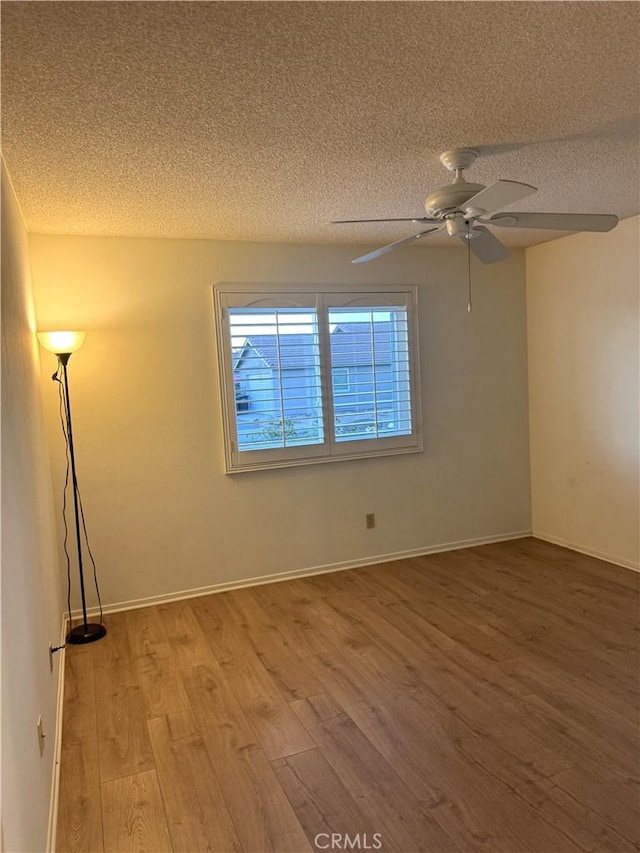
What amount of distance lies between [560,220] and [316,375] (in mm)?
2171

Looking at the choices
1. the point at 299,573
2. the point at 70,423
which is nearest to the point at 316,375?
the point at 299,573

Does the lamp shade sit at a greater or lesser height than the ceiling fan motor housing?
lesser

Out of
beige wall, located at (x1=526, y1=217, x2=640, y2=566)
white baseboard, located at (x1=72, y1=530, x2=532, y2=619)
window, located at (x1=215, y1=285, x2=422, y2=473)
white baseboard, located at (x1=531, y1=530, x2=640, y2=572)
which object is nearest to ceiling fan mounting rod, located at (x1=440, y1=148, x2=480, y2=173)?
window, located at (x1=215, y1=285, x2=422, y2=473)

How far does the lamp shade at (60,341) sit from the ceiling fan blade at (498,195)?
88.7 inches

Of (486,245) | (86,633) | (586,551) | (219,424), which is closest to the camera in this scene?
(486,245)

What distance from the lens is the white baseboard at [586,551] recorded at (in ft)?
13.6

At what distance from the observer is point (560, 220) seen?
2338mm

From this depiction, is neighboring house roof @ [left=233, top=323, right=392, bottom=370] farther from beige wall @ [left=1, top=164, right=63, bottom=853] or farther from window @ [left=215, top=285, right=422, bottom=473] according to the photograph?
beige wall @ [left=1, top=164, right=63, bottom=853]

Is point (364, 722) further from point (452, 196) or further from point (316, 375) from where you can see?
point (316, 375)

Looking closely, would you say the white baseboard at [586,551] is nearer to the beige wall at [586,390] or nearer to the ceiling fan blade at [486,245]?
the beige wall at [586,390]

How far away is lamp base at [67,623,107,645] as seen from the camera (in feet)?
11.2

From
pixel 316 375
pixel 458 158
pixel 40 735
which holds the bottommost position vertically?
pixel 40 735

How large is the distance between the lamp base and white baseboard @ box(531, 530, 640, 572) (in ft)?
11.6

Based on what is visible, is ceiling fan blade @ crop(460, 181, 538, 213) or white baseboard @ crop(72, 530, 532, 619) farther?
white baseboard @ crop(72, 530, 532, 619)
